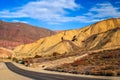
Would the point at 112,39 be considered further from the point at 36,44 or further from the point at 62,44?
the point at 36,44

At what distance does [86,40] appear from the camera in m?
141

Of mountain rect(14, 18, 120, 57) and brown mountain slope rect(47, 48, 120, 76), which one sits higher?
mountain rect(14, 18, 120, 57)

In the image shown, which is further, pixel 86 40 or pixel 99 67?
pixel 86 40

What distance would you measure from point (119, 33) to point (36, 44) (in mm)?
90309

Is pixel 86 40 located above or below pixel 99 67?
above

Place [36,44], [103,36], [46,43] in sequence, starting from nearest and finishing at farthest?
[103,36] → [46,43] → [36,44]

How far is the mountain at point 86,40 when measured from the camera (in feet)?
375

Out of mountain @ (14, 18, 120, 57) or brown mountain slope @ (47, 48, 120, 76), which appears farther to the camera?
mountain @ (14, 18, 120, 57)

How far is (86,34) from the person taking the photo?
15762 cm

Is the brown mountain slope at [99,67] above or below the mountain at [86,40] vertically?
below

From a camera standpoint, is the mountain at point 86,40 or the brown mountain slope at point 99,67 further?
the mountain at point 86,40

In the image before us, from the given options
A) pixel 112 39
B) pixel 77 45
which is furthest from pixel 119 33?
pixel 77 45

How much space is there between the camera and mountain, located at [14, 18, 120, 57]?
114 meters

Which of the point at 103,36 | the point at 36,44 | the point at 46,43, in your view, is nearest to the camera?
the point at 103,36
